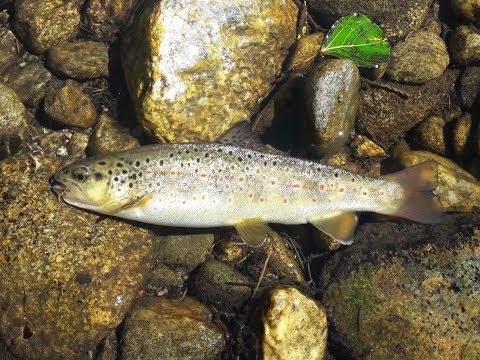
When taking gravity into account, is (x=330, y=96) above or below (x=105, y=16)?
below

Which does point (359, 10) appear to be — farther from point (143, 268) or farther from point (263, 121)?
point (143, 268)

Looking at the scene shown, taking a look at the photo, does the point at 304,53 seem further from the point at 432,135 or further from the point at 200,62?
the point at 432,135

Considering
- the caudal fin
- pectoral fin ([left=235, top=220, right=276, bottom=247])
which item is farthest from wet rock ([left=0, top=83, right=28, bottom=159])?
the caudal fin

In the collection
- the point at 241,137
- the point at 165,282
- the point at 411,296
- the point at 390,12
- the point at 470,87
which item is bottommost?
the point at 165,282

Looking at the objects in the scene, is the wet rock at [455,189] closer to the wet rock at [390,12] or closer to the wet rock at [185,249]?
the wet rock at [390,12]

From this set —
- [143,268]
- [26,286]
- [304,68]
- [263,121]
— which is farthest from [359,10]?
[26,286]

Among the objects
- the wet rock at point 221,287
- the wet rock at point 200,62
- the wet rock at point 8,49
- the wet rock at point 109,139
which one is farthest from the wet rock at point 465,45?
the wet rock at point 8,49

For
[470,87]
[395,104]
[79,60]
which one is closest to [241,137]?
[395,104]
